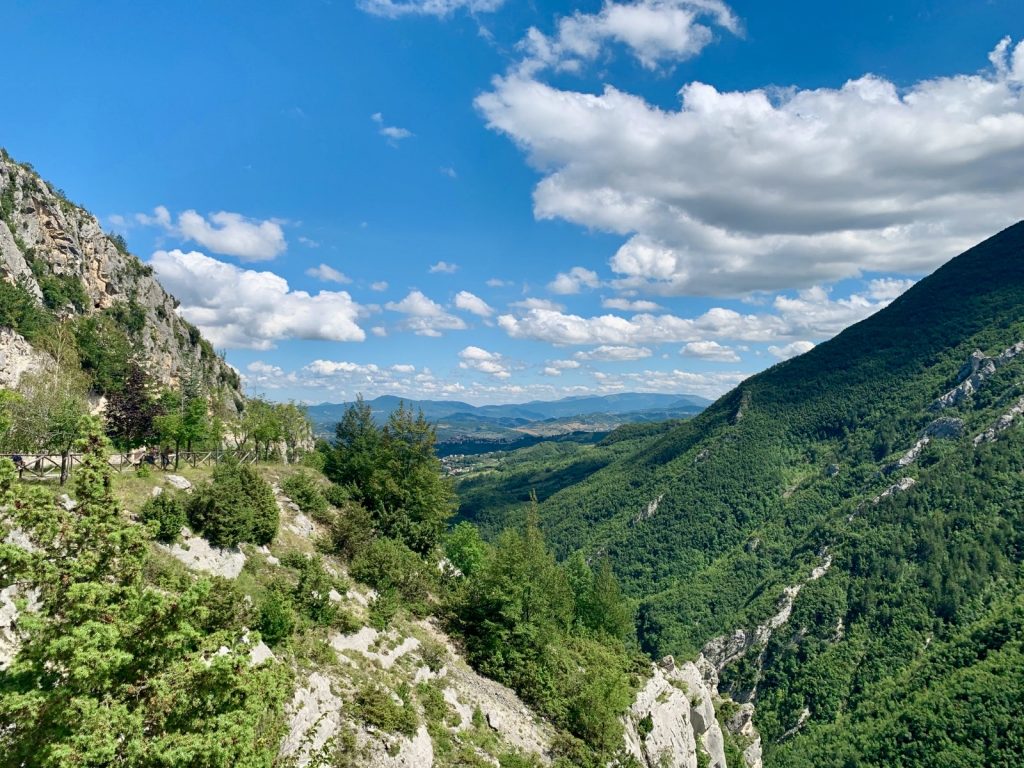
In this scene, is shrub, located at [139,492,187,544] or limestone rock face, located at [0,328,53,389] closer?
shrub, located at [139,492,187,544]

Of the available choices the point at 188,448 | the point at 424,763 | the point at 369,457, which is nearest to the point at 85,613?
the point at 424,763

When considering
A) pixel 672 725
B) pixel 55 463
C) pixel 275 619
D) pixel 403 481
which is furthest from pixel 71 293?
pixel 672 725

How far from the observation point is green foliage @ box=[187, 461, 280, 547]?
27562 millimetres

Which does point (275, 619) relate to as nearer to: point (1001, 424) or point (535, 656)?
point (535, 656)

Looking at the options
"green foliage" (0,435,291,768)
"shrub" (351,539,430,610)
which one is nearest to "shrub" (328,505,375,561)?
"shrub" (351,539,430,610)

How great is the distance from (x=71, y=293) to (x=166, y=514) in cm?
7773

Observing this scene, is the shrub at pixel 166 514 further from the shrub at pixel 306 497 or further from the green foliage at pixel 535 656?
the green foliage at pixel 535 656

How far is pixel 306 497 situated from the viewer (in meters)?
40.0

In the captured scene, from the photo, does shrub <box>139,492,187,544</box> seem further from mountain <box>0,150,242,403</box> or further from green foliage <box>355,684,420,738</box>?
mountain <box>0,150,242,403</box>

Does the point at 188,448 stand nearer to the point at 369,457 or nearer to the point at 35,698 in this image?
the point at 369,457

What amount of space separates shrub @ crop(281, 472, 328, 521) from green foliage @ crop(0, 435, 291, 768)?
28749 mm

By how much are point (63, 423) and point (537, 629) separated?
31.8 m

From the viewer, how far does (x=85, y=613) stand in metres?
9.81

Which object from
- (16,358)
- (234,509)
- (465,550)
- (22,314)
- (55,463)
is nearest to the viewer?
(234,509)
